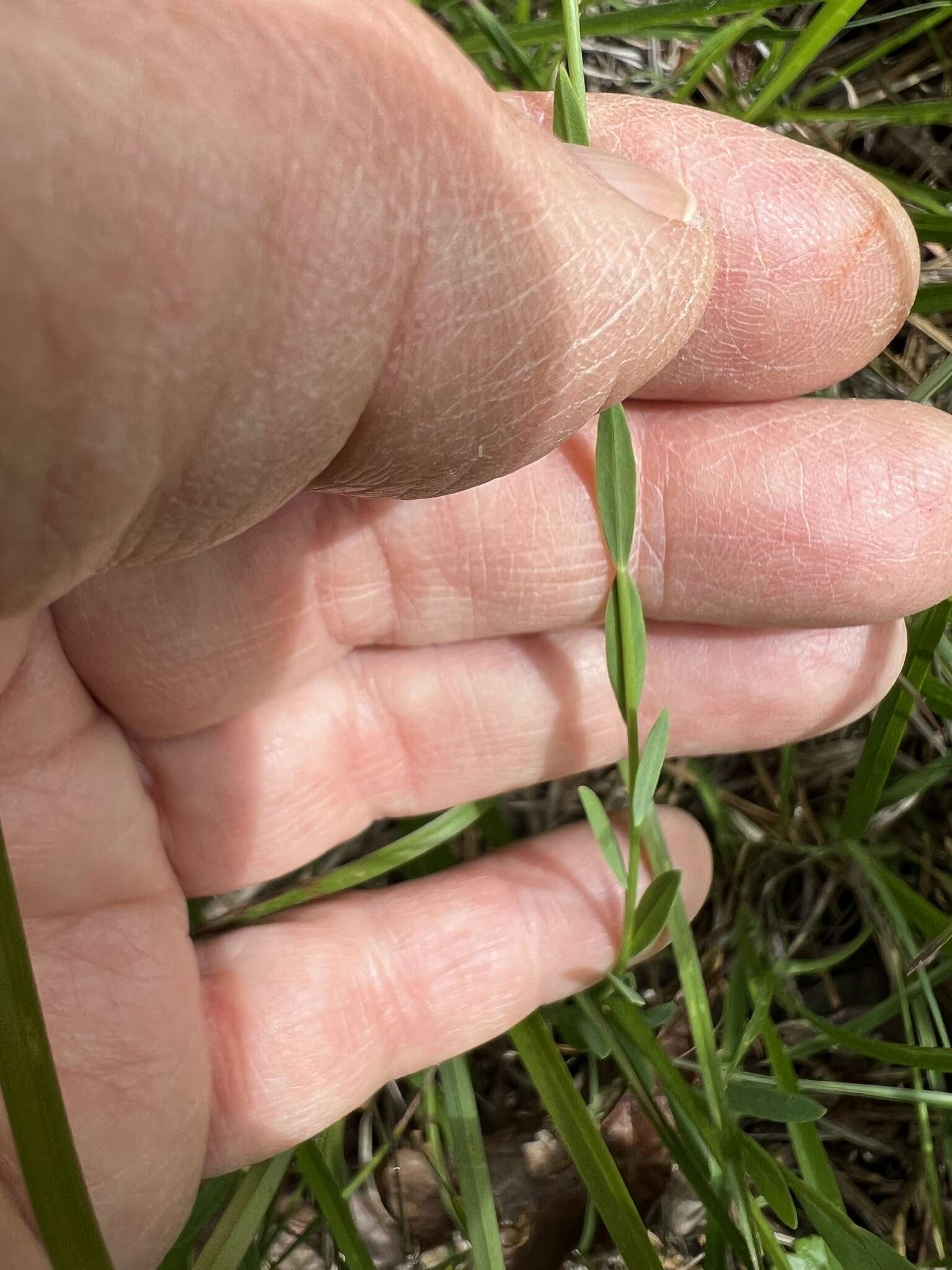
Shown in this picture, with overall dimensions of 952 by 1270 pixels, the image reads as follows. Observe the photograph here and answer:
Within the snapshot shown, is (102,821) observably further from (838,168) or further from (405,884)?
(838,168)

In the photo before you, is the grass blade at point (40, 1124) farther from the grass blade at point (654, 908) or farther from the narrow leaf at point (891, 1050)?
the narrow leaf at point (891, 1050)

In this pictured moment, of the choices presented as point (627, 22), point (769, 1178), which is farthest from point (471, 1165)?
point (627, 22)

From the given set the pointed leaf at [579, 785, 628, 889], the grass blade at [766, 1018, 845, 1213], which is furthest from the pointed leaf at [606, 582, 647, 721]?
the grass blade at [766, 1018, 845, 1213]

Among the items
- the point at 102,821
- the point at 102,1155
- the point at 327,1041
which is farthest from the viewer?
the point at 327,1041

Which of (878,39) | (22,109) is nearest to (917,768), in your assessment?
(878,39)

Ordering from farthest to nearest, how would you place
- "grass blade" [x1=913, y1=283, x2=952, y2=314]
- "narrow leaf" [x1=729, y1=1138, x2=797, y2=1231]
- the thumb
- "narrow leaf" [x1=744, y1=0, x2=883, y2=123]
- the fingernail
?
"grass blade" [x1=913, y1=283, x2=952, y2=314], "narrow leaf" [x1=744, y1=0, x2=883, y2=123], "narrow leaf" [x1=729, y1=1138, x2=797, y2=1231], the fingernail, the thumb

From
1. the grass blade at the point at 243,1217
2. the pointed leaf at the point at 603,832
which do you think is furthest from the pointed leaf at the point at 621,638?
the grass blade at the point at 243,1217

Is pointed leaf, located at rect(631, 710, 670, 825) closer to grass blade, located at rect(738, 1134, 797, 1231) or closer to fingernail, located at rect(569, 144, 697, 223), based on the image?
grass blade, located at rect(738, 1134, 797, 1231)
